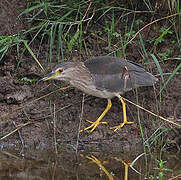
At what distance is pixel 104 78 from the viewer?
707 centimetres

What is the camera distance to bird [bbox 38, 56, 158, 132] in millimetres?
7008

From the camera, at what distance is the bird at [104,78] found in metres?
7.01

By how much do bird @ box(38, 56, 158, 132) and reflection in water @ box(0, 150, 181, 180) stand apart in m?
0.70

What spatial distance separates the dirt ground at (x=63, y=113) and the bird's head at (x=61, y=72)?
0.43 meters

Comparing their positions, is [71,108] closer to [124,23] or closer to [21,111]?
[21,111]

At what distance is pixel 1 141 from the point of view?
687 centimetres

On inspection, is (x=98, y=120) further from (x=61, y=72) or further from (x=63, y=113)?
(x=61, y=72)

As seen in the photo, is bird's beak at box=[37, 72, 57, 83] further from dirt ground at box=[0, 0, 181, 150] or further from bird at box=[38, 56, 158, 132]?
dirt ground at box=[0, 0, 181, 150]

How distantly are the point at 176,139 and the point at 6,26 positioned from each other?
3442mm

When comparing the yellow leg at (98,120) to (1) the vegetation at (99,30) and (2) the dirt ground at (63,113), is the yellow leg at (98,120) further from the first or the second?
(1) the vegetation at (99,30)

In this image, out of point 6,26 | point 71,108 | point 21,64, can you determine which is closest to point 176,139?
point 71,108

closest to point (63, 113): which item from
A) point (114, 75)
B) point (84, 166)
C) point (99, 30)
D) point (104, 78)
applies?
point (104, 78)

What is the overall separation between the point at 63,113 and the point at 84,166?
1347 millimetres

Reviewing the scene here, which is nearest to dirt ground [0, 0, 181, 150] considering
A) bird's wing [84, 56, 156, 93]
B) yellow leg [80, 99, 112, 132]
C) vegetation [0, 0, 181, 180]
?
yellow leg [80, 99, 112, 132]
